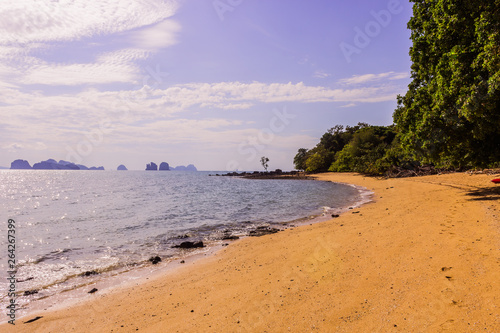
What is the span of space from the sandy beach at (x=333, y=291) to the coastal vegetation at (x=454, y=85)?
5.29 metres

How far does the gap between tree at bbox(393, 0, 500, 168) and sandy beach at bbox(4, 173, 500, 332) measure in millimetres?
5368

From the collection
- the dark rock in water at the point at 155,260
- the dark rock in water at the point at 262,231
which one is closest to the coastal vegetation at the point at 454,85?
the dark rock in water at the point at 262,231

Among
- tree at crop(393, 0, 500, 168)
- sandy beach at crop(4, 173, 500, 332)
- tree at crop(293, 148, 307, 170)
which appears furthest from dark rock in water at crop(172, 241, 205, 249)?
tree at crop(293, 148, 307, 170)

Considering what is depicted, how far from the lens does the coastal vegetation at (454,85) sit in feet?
37.3

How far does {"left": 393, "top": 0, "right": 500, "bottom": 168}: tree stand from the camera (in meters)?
11.4

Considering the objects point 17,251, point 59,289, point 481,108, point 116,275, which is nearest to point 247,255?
point 116,275

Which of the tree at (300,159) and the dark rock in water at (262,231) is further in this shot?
the tree at (300,159)

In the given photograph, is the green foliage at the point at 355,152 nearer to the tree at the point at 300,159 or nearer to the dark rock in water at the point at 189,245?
the tree at the point at 300,159

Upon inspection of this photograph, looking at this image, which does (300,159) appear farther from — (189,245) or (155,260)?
(155,260)

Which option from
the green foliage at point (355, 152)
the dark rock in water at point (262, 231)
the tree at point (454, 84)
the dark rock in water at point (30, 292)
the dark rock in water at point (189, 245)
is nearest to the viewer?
the dark rock in water at point (30, 292)

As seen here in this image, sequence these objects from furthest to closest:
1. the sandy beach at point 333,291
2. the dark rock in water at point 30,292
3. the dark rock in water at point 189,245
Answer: the dark rock in water at point 189,245
the dark rock in water at point 30,292
the sandy beach at point 333,291

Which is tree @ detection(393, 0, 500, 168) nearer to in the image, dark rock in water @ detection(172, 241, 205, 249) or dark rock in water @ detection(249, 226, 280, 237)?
dark rock in water @ detection(249, 226, 280, 237)

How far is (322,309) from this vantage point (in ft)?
17.2

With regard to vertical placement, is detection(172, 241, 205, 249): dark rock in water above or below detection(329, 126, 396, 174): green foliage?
below
